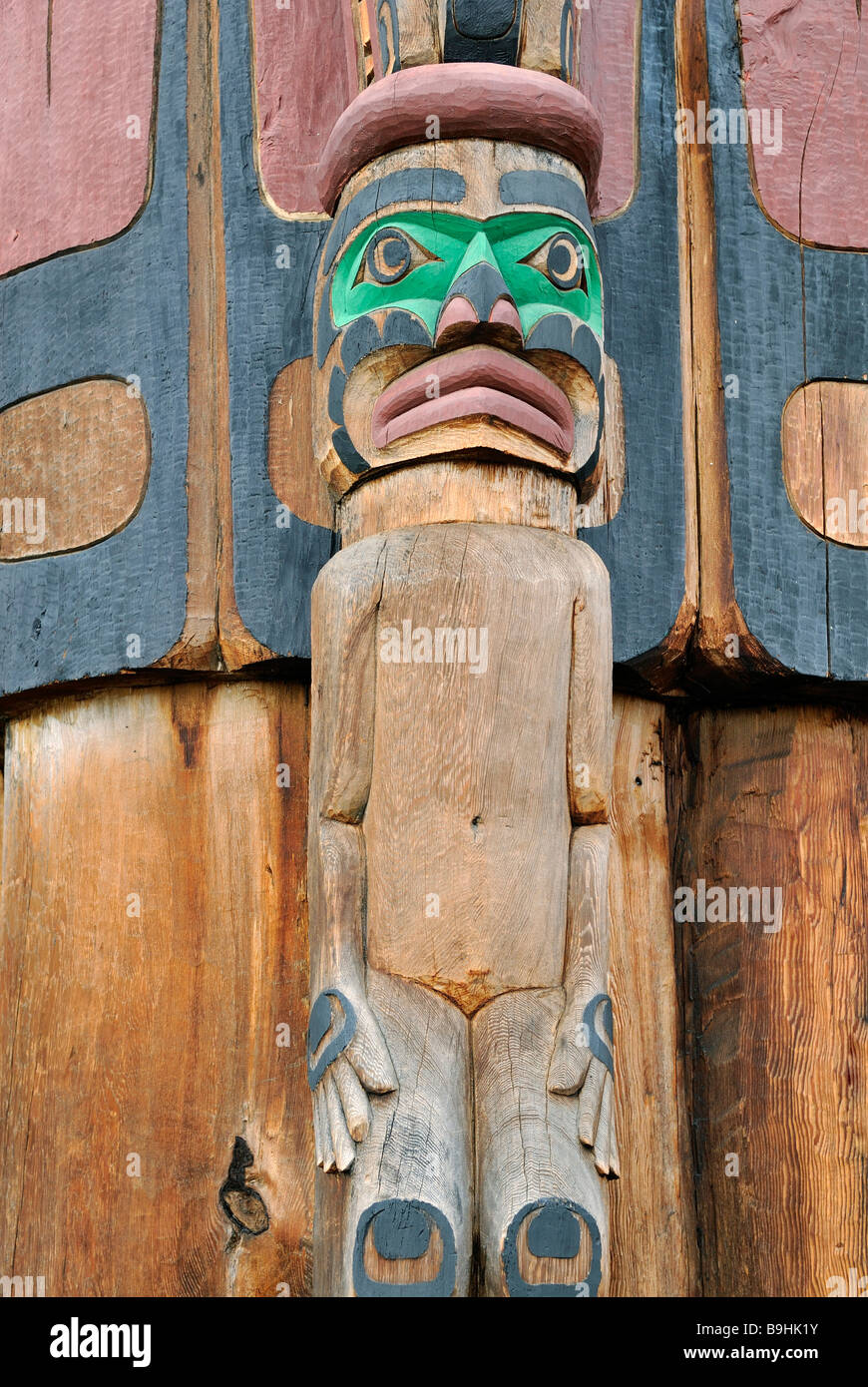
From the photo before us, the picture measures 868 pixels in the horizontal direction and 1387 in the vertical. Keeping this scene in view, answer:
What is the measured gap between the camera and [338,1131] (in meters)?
2.87

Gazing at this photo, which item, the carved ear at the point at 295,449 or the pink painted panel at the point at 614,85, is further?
the pink painted panel at the point at 614,85

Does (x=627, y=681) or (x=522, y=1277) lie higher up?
(x=627, y=681)

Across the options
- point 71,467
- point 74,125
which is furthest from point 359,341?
point 74,125

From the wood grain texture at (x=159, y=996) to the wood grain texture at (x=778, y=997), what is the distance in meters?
0.82

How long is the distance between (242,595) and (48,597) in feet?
1.52

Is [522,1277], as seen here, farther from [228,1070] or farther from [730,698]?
[730,698]

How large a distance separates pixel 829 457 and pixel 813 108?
854 millimetres

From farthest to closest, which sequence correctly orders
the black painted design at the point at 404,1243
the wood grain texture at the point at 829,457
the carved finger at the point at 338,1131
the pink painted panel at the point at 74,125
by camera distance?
1. the pink painted panel at the point at 74,125
2. the wood grain texture at the point at 829,457
3. the carved finger at the point at 338,1131
4. the black painted design at the point at 404,1243

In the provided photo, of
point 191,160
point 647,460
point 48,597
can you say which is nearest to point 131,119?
point 191,160

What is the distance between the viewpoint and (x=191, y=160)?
393 centimetres

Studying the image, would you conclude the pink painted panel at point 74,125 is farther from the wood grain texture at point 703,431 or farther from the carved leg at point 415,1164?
the carved leg at point 415,1164

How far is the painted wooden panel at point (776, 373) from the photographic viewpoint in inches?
142

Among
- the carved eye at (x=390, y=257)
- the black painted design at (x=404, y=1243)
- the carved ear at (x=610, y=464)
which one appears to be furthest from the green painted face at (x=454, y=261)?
the black painted design at (x=404, y=1243)

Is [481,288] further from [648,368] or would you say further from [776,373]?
[776,373]
